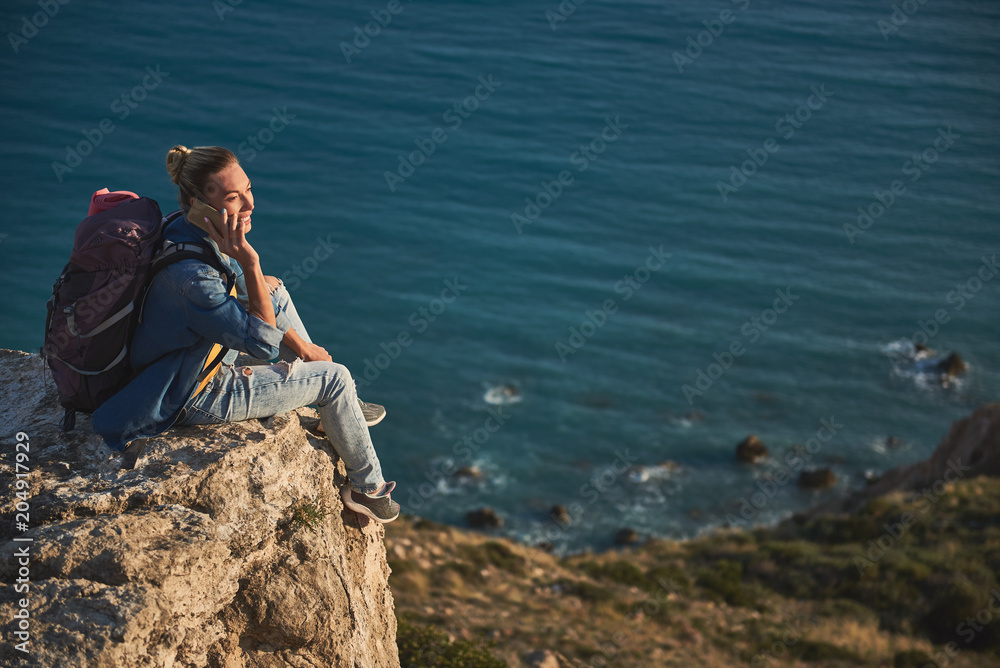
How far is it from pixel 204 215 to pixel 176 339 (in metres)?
1.00

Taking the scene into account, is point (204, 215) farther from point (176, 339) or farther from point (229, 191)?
point (176, 339)

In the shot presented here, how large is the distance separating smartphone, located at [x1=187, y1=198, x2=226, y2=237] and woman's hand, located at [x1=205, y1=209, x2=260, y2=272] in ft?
0.08

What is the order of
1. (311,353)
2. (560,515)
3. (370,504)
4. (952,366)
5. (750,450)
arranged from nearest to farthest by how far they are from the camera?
(311,353), (370,504), (560,515), (750,450), (952,366)

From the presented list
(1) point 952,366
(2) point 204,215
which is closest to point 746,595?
(2) point 204,215

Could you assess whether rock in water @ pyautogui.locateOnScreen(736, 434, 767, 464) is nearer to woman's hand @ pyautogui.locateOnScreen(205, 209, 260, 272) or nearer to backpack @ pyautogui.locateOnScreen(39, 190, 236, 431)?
woman's hand @ pyautogui.locateOnScreen(205, 209, 260, 272)

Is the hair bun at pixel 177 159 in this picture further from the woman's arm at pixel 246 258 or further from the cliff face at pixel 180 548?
the cliff face at pixel 180 548

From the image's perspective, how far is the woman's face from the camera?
21.0 feet

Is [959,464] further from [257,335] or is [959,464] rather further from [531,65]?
[531,65]

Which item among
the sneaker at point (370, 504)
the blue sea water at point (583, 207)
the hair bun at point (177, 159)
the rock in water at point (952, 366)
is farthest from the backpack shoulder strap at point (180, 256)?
the rock in water at point (952, 366)

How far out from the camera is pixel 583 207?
77.9m

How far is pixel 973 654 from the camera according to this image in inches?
885

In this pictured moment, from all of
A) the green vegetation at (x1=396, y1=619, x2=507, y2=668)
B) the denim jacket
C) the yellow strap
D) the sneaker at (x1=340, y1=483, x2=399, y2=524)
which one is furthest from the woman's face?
the green vegetation at (x1=396, y1=619, x2=507, y2=668)

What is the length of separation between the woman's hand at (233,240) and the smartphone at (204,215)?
3 cm

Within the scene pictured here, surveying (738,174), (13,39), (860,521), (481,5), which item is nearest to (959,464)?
(860,521)
